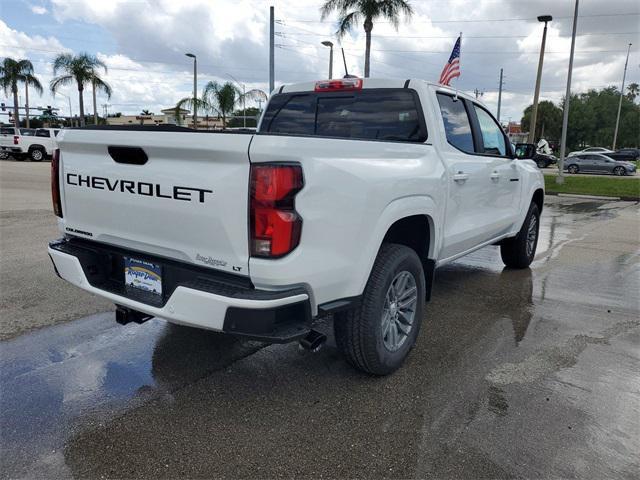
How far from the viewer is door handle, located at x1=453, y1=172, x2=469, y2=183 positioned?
4.03 metres

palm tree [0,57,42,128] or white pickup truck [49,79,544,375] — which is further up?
palm tree [0,57,42,128]

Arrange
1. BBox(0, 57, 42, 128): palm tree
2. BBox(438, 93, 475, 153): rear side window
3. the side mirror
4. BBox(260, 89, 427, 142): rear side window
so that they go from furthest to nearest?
BBox(0, 57, 42, 128): palm tree < the side mirror < BBox(438, 93, 475, 153): rear side window < BBox(260, 89, 427, 142): rear side window

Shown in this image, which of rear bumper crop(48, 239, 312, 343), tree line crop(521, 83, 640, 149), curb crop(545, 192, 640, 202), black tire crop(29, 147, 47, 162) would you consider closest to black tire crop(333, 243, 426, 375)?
rear bumper crop(48, 239, 312, 343)

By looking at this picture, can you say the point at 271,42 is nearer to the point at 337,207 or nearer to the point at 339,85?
the point at 339,85


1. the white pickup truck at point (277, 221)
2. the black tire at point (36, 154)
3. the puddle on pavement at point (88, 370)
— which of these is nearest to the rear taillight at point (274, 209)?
the white pickup truck at point (277, 221)

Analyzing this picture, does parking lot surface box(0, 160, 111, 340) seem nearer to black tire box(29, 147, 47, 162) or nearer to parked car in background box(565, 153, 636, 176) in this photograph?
black tire box(29, 147, 47, 162)

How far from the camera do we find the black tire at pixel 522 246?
6285 mm

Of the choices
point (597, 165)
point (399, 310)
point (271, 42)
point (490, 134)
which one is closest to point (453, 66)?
point (271, 42)

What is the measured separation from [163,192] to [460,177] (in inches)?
94.2

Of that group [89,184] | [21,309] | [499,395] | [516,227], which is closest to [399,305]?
[499,395]

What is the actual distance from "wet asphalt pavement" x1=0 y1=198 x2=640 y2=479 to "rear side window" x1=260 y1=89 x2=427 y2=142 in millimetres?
1672

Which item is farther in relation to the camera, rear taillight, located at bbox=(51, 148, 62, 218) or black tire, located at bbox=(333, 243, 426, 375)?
rear taillight, located at bbox=(51, 148, 62, 218)

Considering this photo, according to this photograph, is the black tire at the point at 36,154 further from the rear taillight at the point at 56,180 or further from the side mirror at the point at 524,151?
the side mirror at the point at 524,151

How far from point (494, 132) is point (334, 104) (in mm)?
1878
